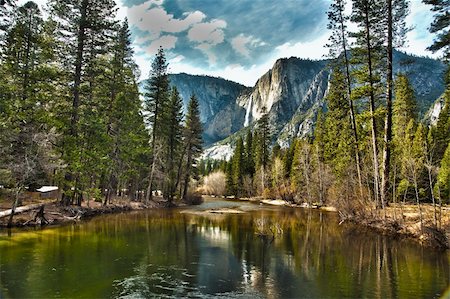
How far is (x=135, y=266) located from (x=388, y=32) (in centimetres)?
2067

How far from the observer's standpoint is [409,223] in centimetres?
1822

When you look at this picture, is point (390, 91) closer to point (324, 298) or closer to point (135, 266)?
point (324, 298)

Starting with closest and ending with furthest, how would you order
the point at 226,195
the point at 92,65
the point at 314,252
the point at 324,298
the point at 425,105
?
the point at 324,298
the point at 314,252
the point at 92,65
the point at 226,195
the point at 425,105

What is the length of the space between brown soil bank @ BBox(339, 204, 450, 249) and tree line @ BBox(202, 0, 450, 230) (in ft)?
1.68

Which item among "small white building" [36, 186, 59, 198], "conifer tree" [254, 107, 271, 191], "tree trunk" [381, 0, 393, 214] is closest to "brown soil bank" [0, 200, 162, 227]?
"small white building" [36, 186, 59, 198]

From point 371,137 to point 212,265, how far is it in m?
21.1

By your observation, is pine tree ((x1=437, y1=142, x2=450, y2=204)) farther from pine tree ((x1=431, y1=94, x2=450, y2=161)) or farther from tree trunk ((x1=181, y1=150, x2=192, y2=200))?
tree trunk ((x1=181, y1=150, x2=192, y2=200))

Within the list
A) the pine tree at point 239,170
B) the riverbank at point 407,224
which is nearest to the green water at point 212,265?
the riverbank at point 407,224

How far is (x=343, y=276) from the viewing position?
416 inches

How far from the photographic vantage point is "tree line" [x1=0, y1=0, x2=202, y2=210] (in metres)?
18.8

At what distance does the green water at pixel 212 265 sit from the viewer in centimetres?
882

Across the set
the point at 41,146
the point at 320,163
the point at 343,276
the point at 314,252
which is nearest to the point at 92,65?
the point at 41,146

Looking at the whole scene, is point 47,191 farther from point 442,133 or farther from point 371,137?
point 442,133

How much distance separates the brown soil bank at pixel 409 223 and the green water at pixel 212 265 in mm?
945
